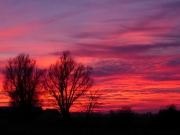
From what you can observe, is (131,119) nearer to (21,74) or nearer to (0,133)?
(0,133)

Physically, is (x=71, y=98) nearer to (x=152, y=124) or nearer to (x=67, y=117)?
(x=67, y=117)

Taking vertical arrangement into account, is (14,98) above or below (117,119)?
above

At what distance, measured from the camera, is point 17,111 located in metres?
79.2

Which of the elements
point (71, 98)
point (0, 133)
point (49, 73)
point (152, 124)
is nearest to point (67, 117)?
point (71, 98)

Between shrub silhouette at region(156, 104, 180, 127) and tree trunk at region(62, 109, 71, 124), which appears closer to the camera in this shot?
shrub silhouette at region(156, 104, 180, 127)

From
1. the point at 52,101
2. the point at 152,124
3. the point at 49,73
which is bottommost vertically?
the point at 152,124

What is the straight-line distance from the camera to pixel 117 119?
52531mm

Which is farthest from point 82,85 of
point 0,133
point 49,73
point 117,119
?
point 0,133

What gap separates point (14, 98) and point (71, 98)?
18.6 meters

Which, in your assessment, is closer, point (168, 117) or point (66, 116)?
point (168, 117)

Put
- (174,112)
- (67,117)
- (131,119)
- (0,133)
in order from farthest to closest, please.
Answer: (67,117)
(131,119)
(174,112)
(0,133)

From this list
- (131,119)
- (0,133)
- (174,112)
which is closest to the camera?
(0,133)

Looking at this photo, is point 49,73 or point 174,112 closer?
point 174,112

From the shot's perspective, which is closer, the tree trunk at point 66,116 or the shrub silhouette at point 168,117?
the shrub silhouette at point 168,117
